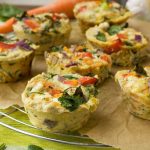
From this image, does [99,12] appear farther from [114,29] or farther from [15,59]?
[15,59]

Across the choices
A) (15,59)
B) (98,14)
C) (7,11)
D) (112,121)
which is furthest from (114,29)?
(7,11)

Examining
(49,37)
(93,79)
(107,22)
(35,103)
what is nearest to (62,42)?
(49,37)

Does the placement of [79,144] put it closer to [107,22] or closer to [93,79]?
[93,79]

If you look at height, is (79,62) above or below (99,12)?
above

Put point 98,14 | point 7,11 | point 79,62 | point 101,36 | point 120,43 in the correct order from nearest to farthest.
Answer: point 79,62
point 120,43
point 101,36
point 98,14
point 7,11

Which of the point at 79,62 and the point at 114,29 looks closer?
the point at 79,62

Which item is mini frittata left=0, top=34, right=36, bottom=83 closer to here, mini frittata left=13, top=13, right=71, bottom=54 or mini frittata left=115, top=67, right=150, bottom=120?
mini frittata left=13, top=13, right=71, bottom=54

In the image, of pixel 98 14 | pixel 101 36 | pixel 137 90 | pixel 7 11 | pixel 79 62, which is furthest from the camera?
pixel 7 11
